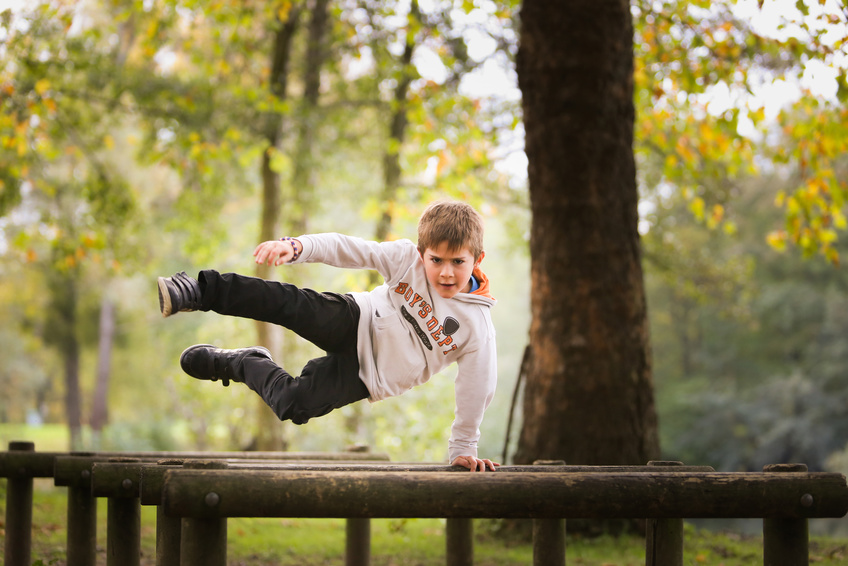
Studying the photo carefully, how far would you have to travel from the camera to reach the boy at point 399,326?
11.1 ft

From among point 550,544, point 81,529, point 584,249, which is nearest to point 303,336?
point 550,544

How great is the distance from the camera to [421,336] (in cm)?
355

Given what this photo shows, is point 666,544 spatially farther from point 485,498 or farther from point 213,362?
point 213,362

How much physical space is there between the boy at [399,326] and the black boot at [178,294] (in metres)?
0.31

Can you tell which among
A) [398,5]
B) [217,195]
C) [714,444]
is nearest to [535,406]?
[398,5]

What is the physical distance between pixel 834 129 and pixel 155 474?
671cm

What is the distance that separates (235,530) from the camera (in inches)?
251

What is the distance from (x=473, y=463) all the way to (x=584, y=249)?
8.08 ft

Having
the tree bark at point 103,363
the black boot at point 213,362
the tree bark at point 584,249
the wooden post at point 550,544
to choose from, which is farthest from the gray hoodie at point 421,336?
the tree bark at point 103,363

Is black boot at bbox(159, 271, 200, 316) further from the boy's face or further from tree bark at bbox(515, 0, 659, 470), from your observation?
tree bark at bbox(515, 0, 659, 470)

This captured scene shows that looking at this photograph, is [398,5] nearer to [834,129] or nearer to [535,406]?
[834,129]

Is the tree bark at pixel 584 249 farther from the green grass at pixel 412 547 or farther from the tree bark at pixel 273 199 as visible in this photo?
the tree bark at pixel 273 199

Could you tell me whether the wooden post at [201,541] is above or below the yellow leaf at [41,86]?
below

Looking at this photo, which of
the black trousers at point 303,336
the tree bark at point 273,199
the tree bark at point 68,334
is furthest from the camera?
the tree bark at point 68,334
